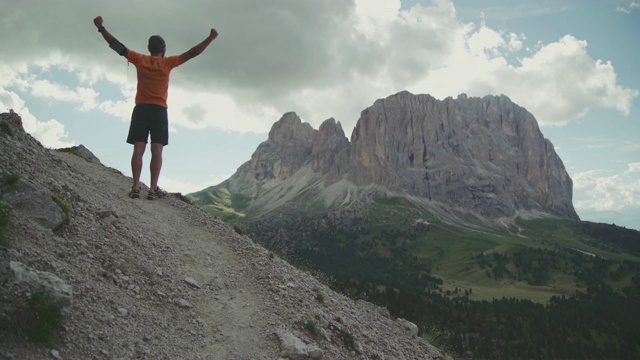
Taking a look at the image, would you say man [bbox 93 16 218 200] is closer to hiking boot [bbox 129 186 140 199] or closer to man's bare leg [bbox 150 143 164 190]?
man's bare leg [bbox 150 143 164 190]

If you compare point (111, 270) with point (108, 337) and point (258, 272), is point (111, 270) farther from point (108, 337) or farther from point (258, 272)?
point (258, 272)

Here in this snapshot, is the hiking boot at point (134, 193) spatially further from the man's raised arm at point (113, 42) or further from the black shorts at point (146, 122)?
the man's raised arm at point (113, 42)

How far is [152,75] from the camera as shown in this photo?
13914mm

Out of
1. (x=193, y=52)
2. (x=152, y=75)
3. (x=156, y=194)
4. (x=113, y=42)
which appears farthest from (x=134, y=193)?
(x=193, y=52)

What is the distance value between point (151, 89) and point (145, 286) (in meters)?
6.80

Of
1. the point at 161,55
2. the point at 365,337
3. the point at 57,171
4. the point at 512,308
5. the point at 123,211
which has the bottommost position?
the point at 512,308

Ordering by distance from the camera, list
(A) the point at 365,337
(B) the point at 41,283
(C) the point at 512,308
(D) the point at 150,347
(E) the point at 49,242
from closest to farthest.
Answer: (B) the point at 41,283
(D) the point at 150,347
(E) the point at 49,242
(A) the point at 365,337
(C) the point at 512,308

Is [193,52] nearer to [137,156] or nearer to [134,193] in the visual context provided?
[137,156]

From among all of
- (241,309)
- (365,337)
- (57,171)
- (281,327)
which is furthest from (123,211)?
(365,337)

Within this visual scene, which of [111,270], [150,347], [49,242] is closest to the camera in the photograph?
[150,347]

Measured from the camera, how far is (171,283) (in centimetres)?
1119

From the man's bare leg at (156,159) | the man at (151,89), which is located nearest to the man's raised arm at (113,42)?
the man at (151,89)

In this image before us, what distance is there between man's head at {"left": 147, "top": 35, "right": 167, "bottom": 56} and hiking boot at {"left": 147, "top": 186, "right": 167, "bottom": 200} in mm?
5723

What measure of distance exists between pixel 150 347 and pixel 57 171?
29.7 ft
